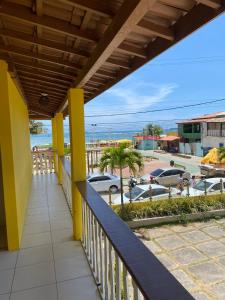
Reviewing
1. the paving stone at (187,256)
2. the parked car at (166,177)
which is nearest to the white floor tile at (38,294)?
the paving stone at (187,256)

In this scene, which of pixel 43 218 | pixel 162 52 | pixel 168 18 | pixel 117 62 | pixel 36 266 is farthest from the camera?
pixel 43 218

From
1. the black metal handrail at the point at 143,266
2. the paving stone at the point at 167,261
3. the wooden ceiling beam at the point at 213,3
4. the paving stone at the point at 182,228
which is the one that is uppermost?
the wooden ceiling beam at the point at 213,3

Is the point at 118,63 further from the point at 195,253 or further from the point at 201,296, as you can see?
the point at 195,253

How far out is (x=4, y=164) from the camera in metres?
2.82

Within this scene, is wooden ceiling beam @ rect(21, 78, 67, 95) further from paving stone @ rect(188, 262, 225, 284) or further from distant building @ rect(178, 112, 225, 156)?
distant building @ rect(178, 112, 225, 156)

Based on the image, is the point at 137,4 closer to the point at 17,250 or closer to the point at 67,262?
the point at 67,262

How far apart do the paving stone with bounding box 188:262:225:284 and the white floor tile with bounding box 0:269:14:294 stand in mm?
3998

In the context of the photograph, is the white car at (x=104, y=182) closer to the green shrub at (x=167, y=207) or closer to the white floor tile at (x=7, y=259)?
the green shrub at (x=167, y=207)

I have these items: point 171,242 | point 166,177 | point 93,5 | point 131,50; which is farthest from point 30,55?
point 166,177

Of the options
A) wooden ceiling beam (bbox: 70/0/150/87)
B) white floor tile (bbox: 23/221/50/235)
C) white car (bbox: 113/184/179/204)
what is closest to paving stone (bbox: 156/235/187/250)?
white car (bbox: 113/184/179/204)

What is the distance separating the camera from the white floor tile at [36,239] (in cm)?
306

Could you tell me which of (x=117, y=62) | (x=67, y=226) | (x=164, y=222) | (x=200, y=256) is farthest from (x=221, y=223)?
(x=117, y=62)

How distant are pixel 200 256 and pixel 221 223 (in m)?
2.71

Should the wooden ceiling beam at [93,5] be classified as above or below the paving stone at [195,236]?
above
